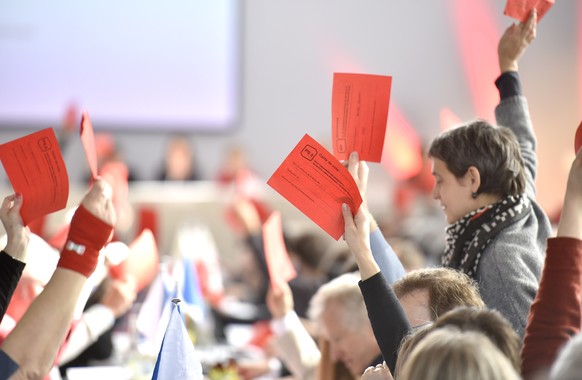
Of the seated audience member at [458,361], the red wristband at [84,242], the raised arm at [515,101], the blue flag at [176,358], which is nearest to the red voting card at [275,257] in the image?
the blue flag at [176,358]

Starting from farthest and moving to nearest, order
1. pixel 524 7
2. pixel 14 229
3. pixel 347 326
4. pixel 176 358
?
pixel 347 326 → pixel 524 7 → pixel 176 358 → pixel 14 229

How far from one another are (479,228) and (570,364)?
0.92 metres

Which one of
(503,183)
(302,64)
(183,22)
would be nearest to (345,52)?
(302,64)

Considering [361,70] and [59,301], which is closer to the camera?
[59,301]

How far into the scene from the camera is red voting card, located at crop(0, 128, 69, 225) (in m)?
1.59

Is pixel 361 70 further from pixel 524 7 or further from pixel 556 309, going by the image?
pixel 556 309

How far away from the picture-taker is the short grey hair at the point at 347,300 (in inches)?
88.8

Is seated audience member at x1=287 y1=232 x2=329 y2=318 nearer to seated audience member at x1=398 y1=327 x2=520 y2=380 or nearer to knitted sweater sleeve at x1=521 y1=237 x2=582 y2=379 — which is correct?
knitted sweater sleeve at x1=521 y1=237 x2=582 y2=379

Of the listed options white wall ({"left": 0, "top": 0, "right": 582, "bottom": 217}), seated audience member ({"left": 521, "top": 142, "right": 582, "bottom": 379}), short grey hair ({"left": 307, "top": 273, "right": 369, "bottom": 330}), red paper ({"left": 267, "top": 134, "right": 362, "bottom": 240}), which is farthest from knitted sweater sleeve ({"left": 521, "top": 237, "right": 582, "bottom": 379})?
white wall ({"left": 0, "top": 0, "right": 582, "bottom": 217})

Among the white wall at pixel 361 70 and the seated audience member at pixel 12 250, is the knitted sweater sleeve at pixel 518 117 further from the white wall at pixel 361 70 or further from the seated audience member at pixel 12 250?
the white wall at pixel 361 70

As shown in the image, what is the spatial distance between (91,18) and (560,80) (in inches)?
202

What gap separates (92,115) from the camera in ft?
28.9

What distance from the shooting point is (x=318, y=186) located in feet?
5.22

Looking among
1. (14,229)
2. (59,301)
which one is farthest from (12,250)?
(59,301)
